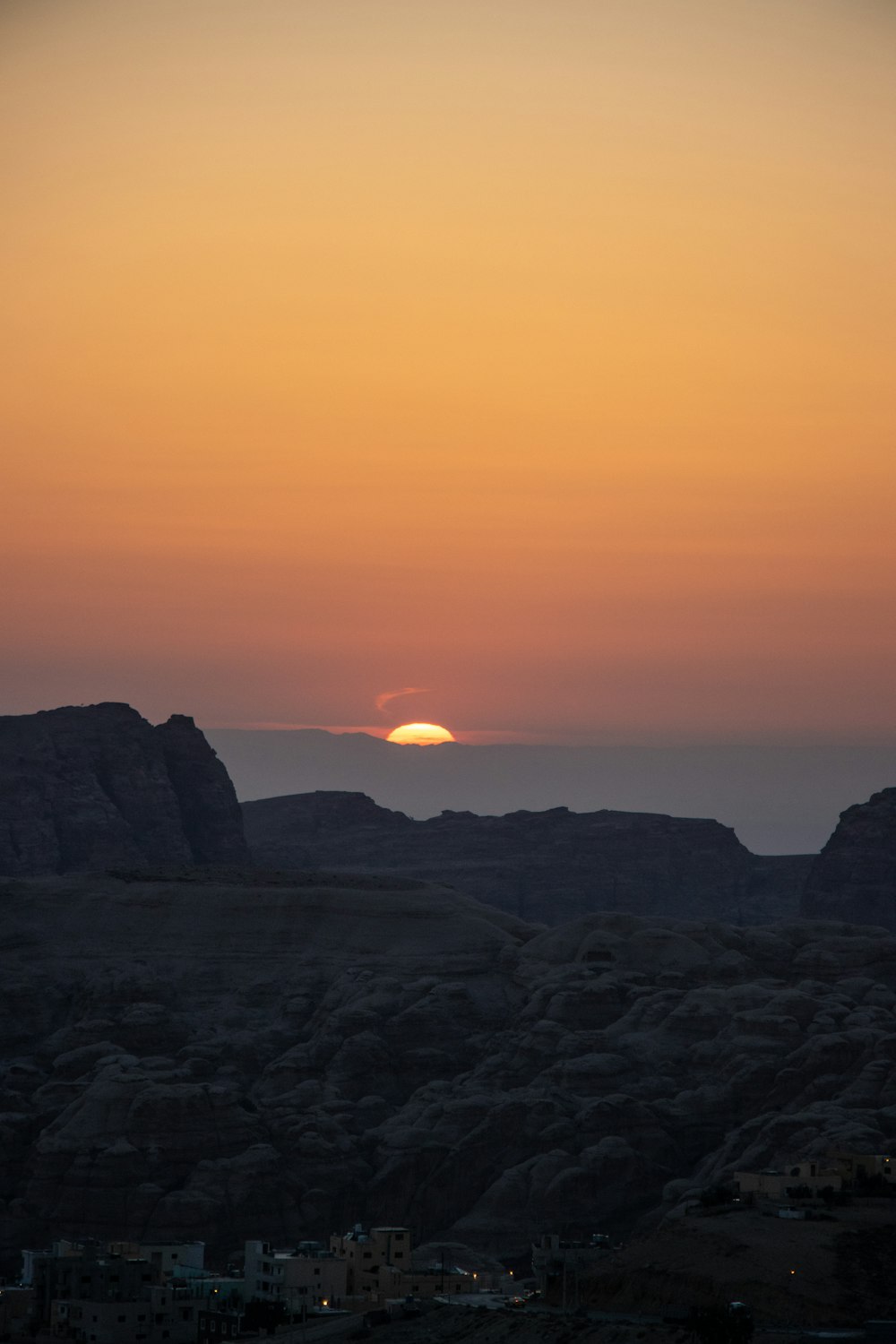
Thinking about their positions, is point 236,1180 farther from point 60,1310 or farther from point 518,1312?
point 518,1312

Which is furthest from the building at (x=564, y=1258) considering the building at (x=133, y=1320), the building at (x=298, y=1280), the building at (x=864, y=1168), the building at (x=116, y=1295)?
the building at (x=133, y=1320)

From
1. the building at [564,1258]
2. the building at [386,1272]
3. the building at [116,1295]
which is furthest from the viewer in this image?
the building at [386,1272]

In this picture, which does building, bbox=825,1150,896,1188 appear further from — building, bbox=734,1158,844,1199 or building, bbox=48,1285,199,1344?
building, bbox=48,1285,199,1344

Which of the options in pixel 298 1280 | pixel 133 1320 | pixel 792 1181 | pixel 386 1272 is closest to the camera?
pixel 133 1320

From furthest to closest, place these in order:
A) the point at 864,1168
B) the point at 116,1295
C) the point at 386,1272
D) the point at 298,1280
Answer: the point at 864,1168, the point at 298,1280, the point at 386,1272, the point at 116,1295

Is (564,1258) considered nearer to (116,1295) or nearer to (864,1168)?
(864,1168)

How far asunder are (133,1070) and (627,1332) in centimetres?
9863

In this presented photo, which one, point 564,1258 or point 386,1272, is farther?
point 386,1272

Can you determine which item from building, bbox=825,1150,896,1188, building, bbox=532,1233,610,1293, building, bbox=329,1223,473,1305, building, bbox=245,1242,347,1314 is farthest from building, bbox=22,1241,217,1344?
building, bbox=825,1150,896,1188

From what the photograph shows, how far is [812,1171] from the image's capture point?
130250mm

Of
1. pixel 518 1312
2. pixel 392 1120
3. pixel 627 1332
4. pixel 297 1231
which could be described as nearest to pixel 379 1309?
pixel 518 1312

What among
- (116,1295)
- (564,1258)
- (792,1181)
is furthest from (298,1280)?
(792,1181)

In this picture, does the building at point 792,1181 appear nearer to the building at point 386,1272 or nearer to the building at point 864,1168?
the building at point 864,1168

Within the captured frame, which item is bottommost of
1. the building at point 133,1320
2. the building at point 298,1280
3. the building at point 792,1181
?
the building at point 133,1320
